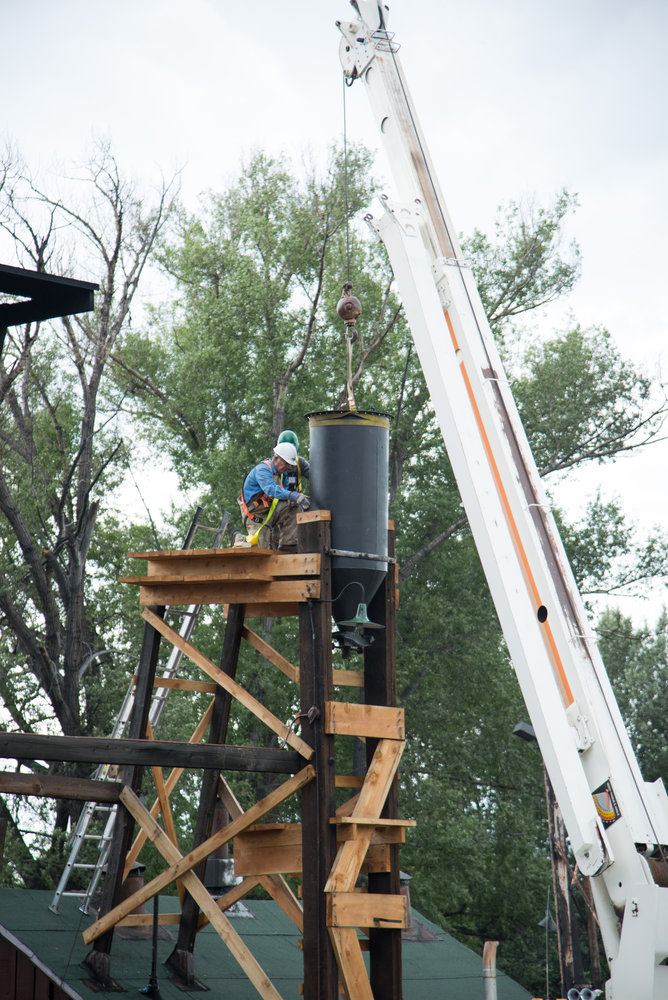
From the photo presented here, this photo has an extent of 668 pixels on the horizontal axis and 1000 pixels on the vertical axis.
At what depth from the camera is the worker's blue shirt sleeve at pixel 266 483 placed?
1048 centimetres

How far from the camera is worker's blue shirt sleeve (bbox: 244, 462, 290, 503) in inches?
412

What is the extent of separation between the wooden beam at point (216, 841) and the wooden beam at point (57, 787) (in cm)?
85

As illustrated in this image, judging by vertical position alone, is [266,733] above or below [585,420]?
below

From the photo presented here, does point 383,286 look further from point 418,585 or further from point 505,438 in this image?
point 505,438

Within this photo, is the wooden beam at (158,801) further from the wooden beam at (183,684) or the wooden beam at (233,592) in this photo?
the wooden beam at (233,592)

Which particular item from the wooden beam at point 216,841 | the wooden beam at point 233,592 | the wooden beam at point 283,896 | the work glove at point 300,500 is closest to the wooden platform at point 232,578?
the wooden beam at point 233,592

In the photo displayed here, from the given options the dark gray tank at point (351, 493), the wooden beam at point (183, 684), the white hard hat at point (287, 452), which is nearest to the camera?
the dark gray tank at point (351, 493)

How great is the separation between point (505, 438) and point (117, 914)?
5.46m

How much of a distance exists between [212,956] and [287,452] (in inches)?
224

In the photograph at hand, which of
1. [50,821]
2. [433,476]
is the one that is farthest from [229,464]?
[50,821]

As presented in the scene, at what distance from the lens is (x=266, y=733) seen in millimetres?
26906

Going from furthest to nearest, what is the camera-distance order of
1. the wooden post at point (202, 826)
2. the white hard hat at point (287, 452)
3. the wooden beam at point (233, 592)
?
1. the wooden post at point (202, 826)
2. the white hard hat at point (287, 452)
3. the wooden beam at point (233, 592)

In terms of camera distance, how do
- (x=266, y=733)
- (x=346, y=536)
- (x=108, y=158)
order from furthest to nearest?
(x=266, y=733) → (x=108, y=158) → (x=346, y=536)

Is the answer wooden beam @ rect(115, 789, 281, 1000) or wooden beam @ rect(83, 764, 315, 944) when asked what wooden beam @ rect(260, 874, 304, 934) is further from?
wooden beam @ rect(83, 764, 315, 944)
